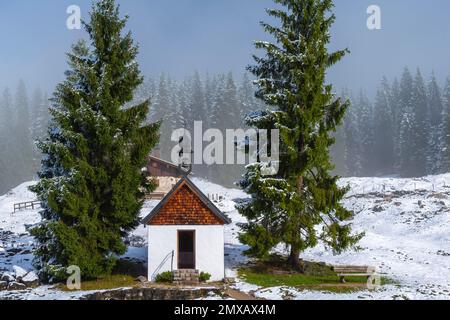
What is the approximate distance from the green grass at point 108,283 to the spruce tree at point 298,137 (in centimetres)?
592

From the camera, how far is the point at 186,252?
26.0 metres

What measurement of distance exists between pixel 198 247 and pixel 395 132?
76169 mm

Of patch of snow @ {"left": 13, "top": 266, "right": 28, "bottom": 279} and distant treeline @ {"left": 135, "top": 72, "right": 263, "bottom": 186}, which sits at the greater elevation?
distant treeline @ {"left": 135, "top": 72, "right": 263, "bottom": 186}

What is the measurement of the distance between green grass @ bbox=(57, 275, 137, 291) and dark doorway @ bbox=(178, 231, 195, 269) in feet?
9.33

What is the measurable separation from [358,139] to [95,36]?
8132cm

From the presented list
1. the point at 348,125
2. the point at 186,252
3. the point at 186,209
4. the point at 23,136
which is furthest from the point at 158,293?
the point at 23,136

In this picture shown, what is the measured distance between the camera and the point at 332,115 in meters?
23.5

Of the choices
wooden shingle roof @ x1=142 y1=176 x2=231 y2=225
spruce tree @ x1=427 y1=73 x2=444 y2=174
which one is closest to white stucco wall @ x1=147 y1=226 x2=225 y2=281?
wooden shingle roof @ x1=142 y1=176 x2=231 y2=225

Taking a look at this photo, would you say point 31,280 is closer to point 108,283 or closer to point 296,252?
point 108,283

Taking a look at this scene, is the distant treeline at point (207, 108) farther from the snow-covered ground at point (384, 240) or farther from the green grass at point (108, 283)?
the green grass at point (108, 283)

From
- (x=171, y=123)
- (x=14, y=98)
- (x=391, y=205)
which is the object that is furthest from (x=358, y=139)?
(x=14, y=98)

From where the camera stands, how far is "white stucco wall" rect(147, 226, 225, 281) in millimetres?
22422

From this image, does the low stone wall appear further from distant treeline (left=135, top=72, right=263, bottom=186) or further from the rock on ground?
distant treeline (left=135, top=72, right=263, bottom=186)

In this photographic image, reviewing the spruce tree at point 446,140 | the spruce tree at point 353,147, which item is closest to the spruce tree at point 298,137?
the spruce tree at point 446,140
